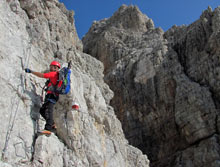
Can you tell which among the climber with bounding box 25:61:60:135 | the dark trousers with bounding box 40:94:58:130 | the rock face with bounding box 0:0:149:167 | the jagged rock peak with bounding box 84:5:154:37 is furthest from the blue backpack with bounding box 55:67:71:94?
the jagged rock peak with bounding box 84:5:154:37

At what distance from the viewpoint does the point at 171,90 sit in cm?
3041

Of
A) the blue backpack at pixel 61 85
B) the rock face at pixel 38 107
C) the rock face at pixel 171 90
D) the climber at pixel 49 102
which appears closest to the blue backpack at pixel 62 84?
the blue backpack at pixel 61 85

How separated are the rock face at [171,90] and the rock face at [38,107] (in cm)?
1350

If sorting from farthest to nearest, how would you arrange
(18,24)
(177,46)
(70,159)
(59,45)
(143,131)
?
(177,46), (143,131), (59,45), (18,24), (70,159)

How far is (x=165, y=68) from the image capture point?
31.8 m

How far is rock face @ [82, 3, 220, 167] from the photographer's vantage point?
26297 millimetres

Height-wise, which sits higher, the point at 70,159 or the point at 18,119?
the point at 18,119

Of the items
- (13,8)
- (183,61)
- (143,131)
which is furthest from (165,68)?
(13,8)

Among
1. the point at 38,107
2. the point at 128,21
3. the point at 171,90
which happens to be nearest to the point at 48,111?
the point at 38,107

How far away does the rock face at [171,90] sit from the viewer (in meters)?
26.3

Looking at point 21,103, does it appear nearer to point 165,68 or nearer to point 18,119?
point 18,119

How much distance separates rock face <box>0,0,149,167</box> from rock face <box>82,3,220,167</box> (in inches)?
531

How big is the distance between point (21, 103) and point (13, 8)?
11.9 feet

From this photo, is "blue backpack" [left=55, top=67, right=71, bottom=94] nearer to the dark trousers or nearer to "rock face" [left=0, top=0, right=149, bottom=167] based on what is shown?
the dark trousers
